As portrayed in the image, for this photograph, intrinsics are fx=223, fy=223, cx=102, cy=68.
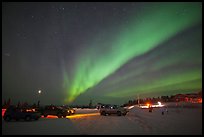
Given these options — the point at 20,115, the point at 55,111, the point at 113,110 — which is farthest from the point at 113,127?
the point at 113,110

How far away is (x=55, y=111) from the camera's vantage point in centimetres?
3083

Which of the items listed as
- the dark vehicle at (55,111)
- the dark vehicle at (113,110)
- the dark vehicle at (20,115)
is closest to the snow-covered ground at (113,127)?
the dark vehicle at (20,115)

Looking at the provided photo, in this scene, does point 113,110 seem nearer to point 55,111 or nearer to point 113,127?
point 55,111

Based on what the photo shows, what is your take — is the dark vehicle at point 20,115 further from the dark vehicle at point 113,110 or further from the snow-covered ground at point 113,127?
the dark vehicle at point 113,110

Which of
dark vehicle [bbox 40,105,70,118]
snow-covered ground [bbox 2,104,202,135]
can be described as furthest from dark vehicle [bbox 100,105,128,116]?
snow-covered ground [bbox 2,104,202,135]

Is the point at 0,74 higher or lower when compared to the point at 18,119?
higher

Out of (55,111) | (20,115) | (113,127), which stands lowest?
(113,127)

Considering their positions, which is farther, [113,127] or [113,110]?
[113,110]

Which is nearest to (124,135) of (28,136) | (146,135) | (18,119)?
(146,135)

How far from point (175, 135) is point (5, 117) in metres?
19.7

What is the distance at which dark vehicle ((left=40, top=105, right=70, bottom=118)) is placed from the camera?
30306 millimetres

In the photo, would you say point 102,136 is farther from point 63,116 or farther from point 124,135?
point 63,116

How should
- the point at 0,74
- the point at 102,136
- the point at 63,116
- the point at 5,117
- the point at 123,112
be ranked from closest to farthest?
the point at 102,136, the point at 0,74, the point at 5,117, the point at 63,116, the point at 123,112

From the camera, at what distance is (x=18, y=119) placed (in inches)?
1001
